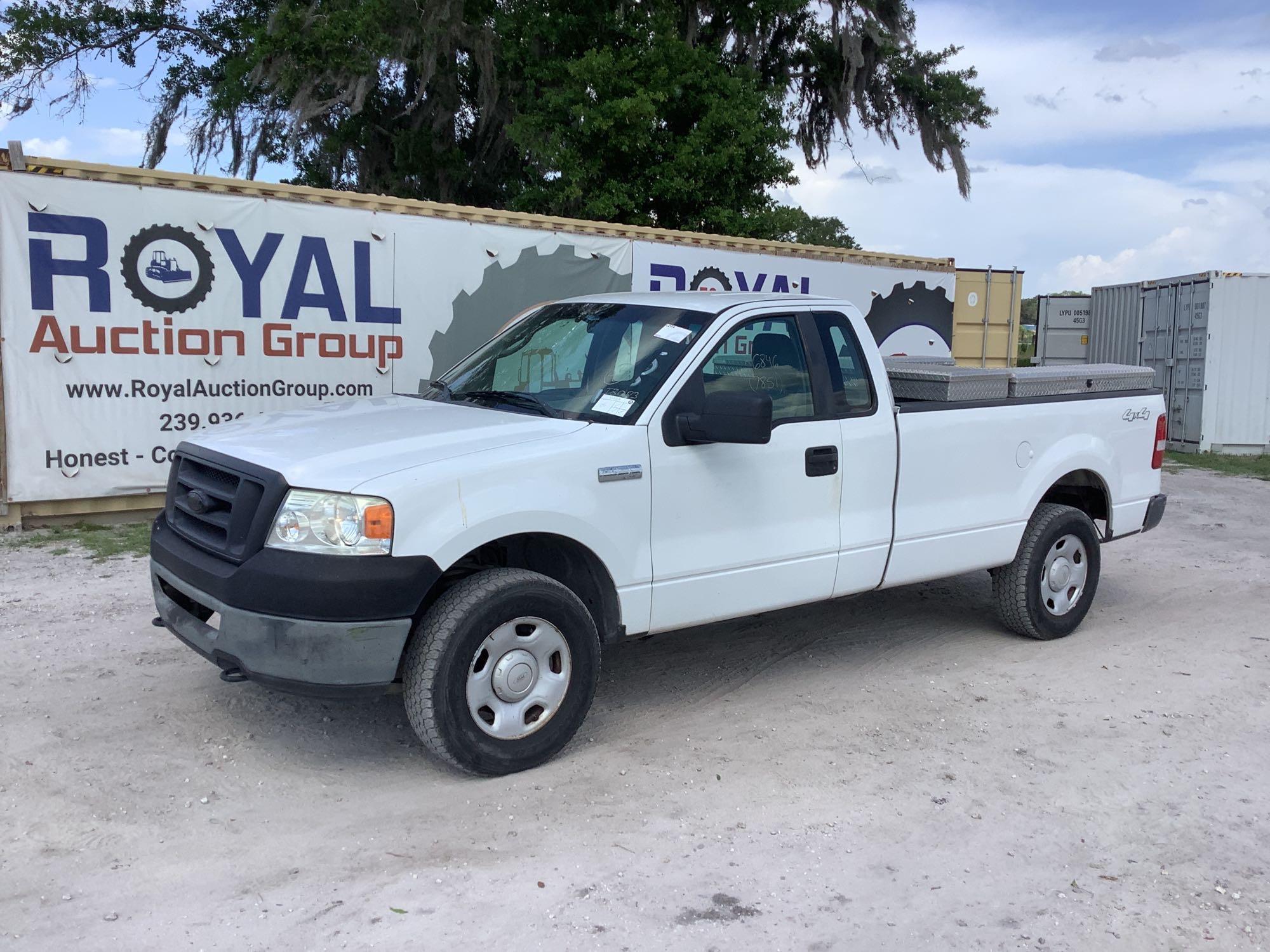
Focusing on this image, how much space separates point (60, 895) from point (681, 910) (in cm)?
187

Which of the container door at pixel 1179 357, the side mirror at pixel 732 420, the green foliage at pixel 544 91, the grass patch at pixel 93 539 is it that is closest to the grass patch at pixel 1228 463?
the container door at pixel 1179 357

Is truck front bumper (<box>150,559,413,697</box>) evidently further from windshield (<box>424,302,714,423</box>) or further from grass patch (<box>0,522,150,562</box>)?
grass patch (<box>0,522,150,562</box>)

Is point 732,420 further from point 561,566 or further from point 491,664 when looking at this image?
point 491,664

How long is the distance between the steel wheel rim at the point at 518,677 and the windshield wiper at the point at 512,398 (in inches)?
37.6

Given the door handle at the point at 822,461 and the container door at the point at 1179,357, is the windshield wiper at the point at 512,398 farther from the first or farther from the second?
the container door at the point at 1179,357

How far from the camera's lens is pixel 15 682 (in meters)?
5.06

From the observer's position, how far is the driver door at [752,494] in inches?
179

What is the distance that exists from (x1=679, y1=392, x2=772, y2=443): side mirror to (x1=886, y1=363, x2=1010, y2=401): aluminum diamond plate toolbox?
160 centimetres

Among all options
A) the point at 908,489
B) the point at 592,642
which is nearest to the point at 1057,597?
the point at 908,489

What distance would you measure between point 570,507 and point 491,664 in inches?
26.1

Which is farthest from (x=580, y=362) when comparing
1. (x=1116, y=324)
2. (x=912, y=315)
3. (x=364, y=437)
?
(x=1116, y=324)

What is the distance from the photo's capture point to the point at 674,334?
4.81 metres

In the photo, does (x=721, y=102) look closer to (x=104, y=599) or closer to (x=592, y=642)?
(x=104, y=599)

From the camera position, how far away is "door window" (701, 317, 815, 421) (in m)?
4.87
